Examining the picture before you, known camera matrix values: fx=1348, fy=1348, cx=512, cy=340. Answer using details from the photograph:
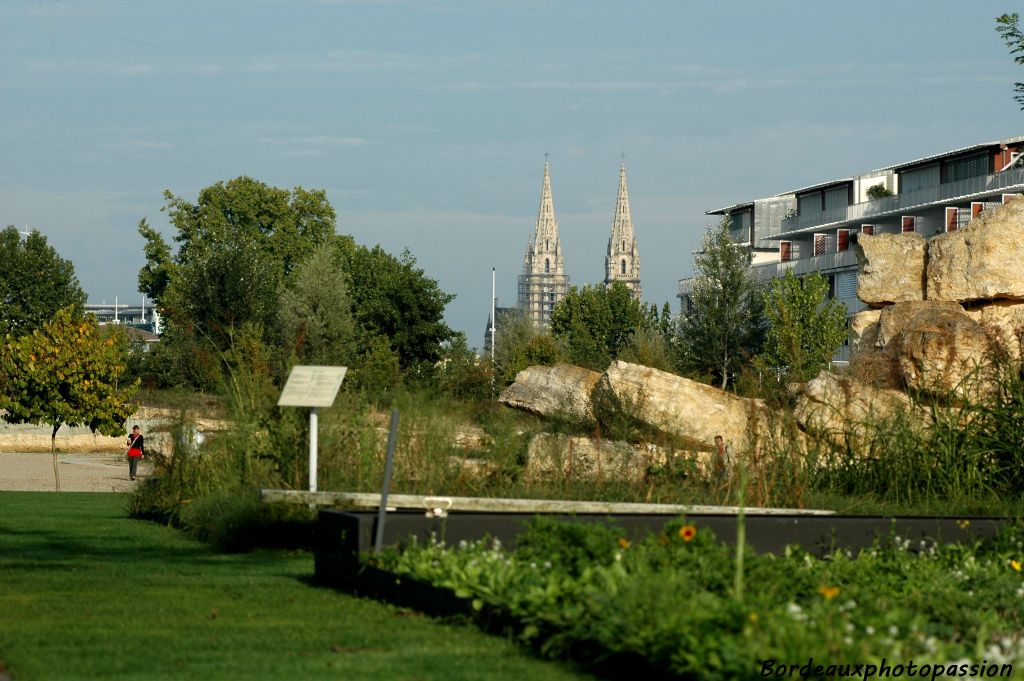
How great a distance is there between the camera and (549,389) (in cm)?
2034

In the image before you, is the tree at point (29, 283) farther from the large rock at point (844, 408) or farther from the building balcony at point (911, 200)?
the large rock at point (844, 408)

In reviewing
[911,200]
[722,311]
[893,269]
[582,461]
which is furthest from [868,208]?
[582,461]

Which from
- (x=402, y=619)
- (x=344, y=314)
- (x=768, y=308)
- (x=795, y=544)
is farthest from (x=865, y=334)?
(x=344, y=314)

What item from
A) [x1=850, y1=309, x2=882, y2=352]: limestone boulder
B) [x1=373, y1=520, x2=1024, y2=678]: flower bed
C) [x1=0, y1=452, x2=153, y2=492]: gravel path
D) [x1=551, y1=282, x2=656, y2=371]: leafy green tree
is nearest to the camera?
[x1=373, y1=520, x2=1024, y2=678]: flower bed

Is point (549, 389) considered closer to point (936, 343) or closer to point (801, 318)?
point (936, 343)

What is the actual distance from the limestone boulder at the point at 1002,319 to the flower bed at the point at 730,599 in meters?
7.49

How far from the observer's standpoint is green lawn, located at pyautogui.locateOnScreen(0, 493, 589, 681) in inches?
251

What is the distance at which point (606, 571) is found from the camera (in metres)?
6.82

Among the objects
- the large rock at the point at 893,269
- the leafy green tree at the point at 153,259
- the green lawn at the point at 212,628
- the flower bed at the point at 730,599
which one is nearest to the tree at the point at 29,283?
the leafy green tree at the point at 153,259

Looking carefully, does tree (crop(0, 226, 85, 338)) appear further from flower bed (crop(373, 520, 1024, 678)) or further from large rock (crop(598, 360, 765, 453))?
flower bed (crop(373, 520, 1024, 678))

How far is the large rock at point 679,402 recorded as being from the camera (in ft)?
58.6

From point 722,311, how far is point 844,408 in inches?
1529

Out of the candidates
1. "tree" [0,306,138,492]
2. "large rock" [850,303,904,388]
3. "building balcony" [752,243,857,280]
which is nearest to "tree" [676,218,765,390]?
"building balcony" [752,243,857,280]

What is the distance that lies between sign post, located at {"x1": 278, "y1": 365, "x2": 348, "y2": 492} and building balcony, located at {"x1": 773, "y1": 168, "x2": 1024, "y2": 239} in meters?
52.1
